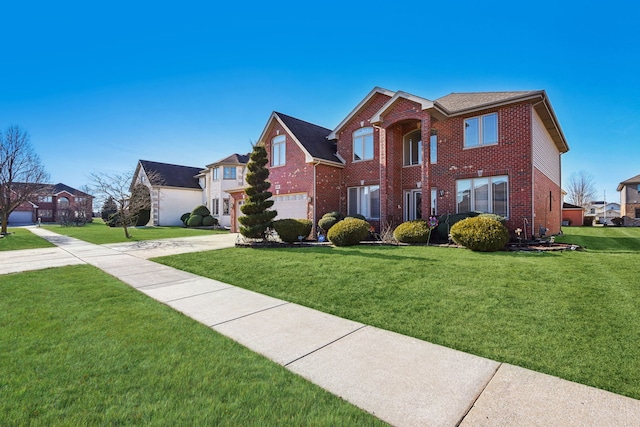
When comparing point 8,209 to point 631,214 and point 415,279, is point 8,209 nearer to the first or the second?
point 415,279

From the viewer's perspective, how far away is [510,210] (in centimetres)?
1253

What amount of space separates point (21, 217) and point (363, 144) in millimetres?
68435

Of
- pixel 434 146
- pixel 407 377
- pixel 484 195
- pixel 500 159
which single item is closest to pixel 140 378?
pixel 407 377

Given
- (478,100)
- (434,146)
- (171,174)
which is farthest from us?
(171,174)

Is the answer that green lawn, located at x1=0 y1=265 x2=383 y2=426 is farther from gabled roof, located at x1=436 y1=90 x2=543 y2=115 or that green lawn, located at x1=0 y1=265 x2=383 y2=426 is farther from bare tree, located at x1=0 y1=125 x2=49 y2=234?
bare tree, located at x1=0 y1=125 x2=49 y2=234

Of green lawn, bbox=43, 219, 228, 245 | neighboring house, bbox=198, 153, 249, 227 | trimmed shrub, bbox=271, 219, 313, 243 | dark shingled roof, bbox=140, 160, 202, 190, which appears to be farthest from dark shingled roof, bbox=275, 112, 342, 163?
dark shingled roof, bbox=140, 160, 202, 190

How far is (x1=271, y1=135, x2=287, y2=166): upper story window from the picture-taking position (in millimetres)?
18594

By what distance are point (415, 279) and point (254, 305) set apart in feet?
11.6

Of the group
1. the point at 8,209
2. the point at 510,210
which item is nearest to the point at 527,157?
the point at 510,210

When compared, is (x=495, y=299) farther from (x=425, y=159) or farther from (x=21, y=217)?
(x=21, y=217)

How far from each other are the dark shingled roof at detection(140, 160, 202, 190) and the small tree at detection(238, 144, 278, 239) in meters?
22.8

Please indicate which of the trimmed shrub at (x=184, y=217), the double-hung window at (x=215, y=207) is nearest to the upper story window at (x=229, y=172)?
the double-hung window at (x=215, y=207)

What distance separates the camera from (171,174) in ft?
116

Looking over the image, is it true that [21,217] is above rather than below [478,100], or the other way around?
below
